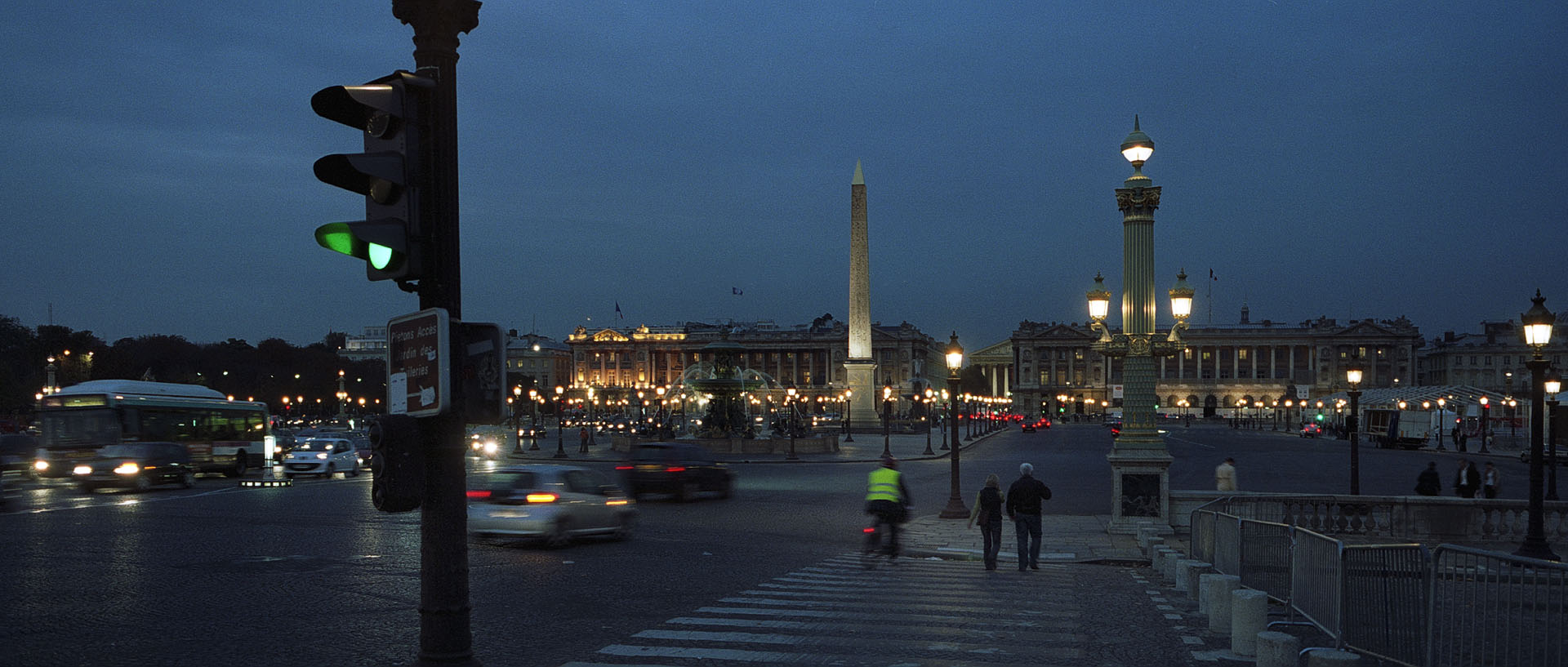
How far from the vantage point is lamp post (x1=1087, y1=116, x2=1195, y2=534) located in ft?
70.0

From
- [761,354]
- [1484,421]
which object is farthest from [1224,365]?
[1484,421]

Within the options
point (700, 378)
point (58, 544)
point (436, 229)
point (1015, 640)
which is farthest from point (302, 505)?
point (700, 378)

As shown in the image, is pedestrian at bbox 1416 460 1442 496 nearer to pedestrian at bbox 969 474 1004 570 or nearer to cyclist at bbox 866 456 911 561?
pedestrian at bbox 969 474 1004 570

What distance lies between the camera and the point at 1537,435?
17750mm

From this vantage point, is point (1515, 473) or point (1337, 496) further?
point (1515, 473)

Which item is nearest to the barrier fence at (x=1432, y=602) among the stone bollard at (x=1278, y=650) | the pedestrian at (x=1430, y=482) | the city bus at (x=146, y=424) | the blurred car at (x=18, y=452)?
the stone bollard at (x=1278, y=650)

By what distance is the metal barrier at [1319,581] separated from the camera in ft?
29.5

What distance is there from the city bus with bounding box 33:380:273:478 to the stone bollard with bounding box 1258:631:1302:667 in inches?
1302

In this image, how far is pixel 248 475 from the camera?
42250 mm

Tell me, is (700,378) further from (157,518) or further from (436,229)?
(436,229)

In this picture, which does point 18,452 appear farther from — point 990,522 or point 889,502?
point 990,522

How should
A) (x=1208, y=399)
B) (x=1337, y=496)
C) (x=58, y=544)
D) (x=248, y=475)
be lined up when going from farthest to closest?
(x=1208, y=399)
(x=248, y=475)
(x=1337, y=496)
(x=58, y=544)

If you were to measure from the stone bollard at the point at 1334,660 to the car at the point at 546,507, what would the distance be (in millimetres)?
13553

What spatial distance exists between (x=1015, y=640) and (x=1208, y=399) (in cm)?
17068
